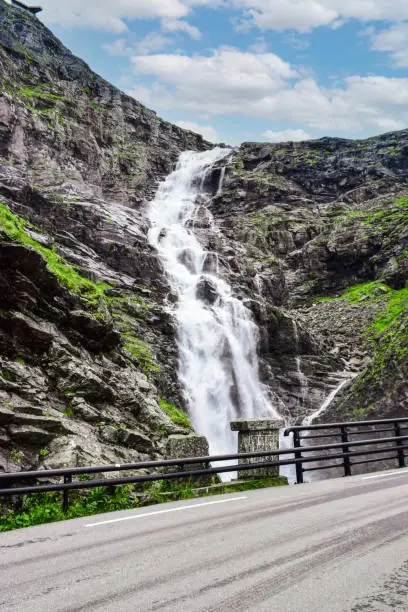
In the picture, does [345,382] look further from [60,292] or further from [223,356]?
[60,292]

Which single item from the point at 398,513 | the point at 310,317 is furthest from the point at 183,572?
the point at 310,317

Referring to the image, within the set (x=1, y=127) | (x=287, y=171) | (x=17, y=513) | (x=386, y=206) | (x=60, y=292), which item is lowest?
(x=17, y=513)

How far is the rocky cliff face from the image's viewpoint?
60.8 ft

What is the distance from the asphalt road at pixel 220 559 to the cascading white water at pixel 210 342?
21.4 meters

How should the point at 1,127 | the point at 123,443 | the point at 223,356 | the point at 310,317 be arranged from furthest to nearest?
1. the point at 1,127
2. the point at 310,317
3. the point at 223,356
4. the point at 123,443

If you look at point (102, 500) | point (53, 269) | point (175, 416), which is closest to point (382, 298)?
point (175, 416)

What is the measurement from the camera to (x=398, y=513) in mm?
7941

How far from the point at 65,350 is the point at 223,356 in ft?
60.4

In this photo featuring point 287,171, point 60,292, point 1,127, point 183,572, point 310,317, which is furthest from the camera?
point 287,171

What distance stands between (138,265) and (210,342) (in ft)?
34.0

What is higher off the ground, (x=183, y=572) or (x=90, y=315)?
(x=90, y=315)

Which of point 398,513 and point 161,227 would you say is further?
point 161,227

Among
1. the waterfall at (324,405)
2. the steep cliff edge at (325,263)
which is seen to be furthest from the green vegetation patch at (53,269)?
the waterfall at (324,405)

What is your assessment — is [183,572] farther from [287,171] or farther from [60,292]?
[287,171]
